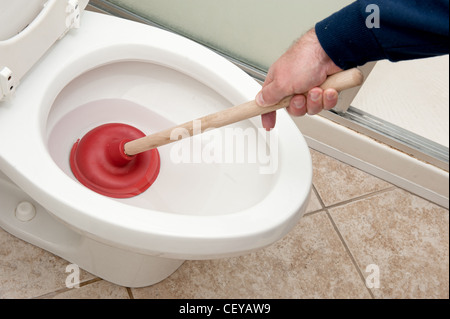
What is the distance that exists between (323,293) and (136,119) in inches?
21.9

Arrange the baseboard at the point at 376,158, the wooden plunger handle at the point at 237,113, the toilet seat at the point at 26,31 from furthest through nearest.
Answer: the baseboard at the point at 376,158, the toilet seat at the point at 26,31, the wooden plunger handle at the point at 237,113

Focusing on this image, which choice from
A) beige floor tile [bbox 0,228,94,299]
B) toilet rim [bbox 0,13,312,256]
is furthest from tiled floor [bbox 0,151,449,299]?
toilet rim [bbox 0,13,312,256]

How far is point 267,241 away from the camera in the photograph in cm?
Result: 70

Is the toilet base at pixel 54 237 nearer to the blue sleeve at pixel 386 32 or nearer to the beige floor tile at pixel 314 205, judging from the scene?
the beige floor tile at pixel 314 205

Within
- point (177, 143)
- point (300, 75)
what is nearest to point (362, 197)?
point (177, 143)

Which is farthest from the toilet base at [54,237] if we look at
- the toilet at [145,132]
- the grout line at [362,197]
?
the grout line at [362,197]

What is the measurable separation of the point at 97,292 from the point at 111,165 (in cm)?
32

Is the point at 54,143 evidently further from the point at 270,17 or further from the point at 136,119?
the point at 270,17

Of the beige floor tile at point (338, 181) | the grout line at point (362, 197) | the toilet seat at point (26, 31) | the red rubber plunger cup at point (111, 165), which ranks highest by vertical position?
the toilet seat at point (26, 31)

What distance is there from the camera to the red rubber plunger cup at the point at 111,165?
2.70 feet

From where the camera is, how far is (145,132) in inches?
35.6

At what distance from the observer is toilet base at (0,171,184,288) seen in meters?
0.98

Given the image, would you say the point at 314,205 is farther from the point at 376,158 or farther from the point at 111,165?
the point at 111,165
